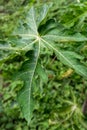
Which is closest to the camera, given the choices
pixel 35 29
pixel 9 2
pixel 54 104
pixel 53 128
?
pixel 35 29

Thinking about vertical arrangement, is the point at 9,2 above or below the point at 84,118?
above

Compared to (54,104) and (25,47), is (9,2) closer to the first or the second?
(54,104)

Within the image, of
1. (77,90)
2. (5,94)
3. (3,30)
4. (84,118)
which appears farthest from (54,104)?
(3,30)

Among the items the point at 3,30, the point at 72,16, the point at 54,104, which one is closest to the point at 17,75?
the point at 72,16

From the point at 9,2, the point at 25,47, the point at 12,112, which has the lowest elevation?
the point at 12,112

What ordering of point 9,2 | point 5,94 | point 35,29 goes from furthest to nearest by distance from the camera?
1. point 9,2
2. point 5,94
3. point 35,29

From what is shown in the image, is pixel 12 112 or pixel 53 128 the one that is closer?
pixel 53 128

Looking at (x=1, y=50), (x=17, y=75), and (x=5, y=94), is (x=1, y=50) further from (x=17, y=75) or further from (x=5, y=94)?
(x=5, y=94)
